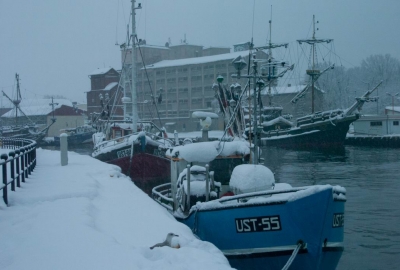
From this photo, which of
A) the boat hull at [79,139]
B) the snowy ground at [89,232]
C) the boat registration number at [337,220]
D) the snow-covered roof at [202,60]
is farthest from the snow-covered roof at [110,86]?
the boat registration number at [337,220]

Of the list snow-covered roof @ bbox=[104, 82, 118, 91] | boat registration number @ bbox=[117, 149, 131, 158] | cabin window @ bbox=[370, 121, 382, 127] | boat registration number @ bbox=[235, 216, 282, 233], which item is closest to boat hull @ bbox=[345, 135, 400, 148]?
cabin window @ bbox=[370, 121, 382, 127]

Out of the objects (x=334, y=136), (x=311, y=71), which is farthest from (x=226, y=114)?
(x=311, y=71)

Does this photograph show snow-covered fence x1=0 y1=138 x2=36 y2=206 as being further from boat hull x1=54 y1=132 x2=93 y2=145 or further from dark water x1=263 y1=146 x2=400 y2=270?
boat hull x1=54 y1=132 x2=93 y2=145

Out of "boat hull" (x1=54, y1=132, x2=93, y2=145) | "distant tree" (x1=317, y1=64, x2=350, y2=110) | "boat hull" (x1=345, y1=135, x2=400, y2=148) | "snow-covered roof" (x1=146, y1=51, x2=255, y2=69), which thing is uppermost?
"snow-covered roof" (x1=146, y1=51, x2=255, y2=69)

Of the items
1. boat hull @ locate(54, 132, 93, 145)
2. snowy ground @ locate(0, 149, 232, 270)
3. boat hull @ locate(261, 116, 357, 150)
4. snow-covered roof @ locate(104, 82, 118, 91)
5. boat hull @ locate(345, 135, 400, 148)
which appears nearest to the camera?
snowy ground @ locate(0, 149, 232, 270)

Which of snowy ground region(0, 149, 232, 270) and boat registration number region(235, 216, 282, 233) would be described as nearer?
snowy ground region(0, 149, 232, 270)

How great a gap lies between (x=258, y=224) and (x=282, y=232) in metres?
0.43

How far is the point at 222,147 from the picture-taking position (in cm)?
1045

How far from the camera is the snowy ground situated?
538 centimetres

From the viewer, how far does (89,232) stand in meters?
6.32

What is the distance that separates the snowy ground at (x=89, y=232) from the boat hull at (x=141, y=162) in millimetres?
10194

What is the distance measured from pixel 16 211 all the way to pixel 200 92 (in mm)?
56247

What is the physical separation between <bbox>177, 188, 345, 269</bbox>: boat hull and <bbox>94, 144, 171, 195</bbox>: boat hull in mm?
12613

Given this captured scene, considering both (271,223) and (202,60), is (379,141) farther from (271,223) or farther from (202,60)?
(271,223)
